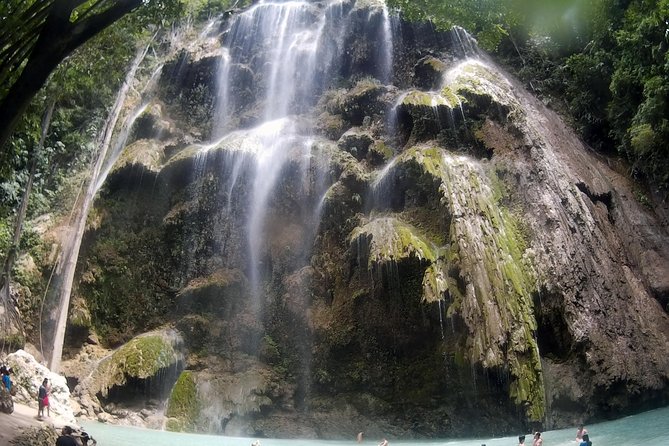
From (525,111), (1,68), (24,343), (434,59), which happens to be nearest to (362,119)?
(434,59)

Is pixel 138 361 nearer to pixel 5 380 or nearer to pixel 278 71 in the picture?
pixel 5 380

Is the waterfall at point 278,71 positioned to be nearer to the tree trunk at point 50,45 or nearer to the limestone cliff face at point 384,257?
the limestone cliff face at point 384,257

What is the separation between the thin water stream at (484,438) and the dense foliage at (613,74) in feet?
26.7

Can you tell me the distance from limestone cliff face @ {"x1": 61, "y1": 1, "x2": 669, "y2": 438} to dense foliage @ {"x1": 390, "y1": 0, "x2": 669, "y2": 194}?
1236mm

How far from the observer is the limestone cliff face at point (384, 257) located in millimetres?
13258

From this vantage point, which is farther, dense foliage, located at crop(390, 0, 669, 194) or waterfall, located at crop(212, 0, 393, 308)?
waterfall, located at crop(212, 0, 393, 308)

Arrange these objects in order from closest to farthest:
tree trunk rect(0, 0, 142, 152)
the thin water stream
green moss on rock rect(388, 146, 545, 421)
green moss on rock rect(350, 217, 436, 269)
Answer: tree trunk rect(0, 0, 142, 152), the thin water stream, green moss on rock rect(388, 146, 545, 421), green moss on rock rect(350, 217, 436, 269)

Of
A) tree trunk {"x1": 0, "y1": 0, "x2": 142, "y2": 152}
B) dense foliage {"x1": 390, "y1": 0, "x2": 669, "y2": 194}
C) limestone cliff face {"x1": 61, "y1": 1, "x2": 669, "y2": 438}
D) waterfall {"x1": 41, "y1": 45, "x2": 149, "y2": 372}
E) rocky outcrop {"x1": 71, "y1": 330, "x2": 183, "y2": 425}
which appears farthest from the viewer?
waterfall {"x1": 41, "y1": 45, "x2": 149, "y2": 372}

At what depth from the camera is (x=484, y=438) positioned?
12.7 m

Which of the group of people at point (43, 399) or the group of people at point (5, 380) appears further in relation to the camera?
the group of people at point (43, 399)

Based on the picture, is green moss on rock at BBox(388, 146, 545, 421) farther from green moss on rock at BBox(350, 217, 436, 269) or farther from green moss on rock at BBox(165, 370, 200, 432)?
green moss on rock at BBox(165, 370, 200, 432)

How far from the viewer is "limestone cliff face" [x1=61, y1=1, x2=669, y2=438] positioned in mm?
13258

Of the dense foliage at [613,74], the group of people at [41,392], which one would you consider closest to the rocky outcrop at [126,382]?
the group of people at [41,392]

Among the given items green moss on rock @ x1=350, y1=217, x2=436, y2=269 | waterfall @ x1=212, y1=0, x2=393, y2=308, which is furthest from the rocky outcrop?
green moss on rock @ x1=350, y1=217, x2=436, y2=269
